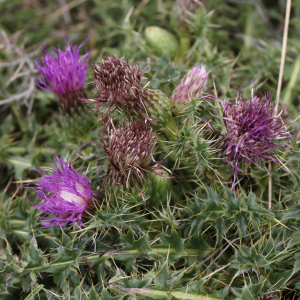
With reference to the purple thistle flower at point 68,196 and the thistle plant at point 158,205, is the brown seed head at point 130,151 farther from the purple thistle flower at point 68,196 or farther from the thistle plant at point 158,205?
the purple thistle flower at point 68,196

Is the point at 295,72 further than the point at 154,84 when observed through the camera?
Yes

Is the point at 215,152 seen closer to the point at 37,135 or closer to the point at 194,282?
the point at 194,282

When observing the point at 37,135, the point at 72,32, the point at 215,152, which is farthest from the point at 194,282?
the point at 72,32

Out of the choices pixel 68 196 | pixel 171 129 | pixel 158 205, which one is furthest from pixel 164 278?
pixel 171 129

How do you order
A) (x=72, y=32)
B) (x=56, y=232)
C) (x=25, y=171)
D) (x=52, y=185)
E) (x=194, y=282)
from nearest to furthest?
(x=194, y=282) < (x=52, y=185) < (x=56, y=232) < (x=25, y=171) < (x=72, y=32)

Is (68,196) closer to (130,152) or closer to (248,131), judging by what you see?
(130,152)

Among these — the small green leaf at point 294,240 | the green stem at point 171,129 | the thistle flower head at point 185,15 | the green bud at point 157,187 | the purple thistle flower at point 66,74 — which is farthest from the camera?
the thistle flower head at point 185,15

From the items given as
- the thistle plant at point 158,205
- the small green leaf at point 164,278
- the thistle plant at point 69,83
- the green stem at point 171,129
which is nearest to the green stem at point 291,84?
the thistle plant at point 158,205

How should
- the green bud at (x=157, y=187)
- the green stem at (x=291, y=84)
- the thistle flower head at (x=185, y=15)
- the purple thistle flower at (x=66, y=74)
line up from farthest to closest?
the green stem at (x=291, y=84) → the thistle flower head at (x=185, y=15) → the purple thistle flower at (x=66, y=74) → the green bud at (x=157, y=187)
